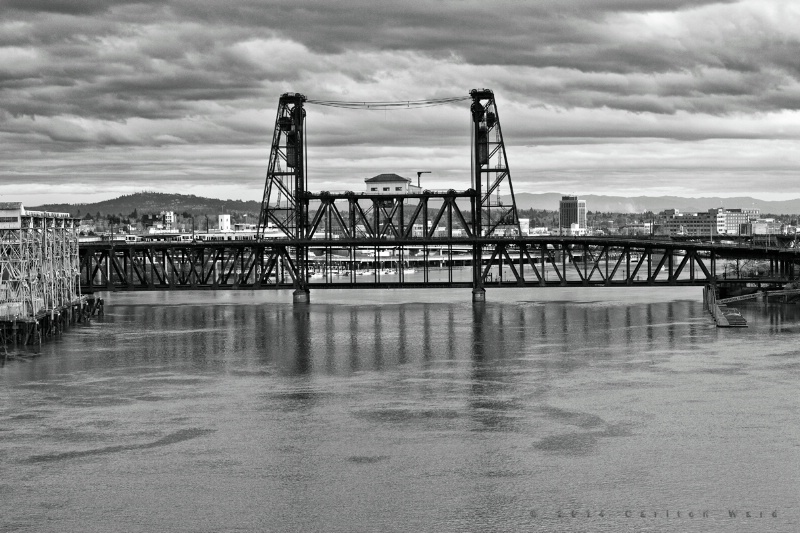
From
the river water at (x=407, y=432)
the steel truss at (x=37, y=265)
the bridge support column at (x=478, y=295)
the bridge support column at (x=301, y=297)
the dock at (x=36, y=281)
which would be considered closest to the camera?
the river water at (x=407, y=432)

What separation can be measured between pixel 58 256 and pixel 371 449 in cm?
6035

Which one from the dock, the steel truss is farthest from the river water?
the steel truss

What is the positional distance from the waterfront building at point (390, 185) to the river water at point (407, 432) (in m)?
34.5

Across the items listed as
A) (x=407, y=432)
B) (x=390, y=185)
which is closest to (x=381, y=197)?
(x=390, y=185)

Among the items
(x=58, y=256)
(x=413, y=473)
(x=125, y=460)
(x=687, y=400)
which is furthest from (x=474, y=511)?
(x=58, y=256)

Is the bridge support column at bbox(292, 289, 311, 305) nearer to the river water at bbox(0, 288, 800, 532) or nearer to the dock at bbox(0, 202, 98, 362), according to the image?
the dock at bbox(0, 202, 98, 362)

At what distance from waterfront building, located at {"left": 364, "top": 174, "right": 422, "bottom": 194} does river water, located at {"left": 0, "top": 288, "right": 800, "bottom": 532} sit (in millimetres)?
34482

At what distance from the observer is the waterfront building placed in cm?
11600

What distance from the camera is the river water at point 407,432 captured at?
35844 mm

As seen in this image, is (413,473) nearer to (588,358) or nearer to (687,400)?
(687,400)

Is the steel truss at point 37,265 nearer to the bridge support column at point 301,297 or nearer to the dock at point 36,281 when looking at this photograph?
the dock at point 36,281

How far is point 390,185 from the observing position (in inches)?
4604

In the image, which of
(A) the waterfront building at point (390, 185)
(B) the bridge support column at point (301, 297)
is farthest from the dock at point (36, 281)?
(A) the waterfront building at point (390, 185)

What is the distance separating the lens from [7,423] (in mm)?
48375
